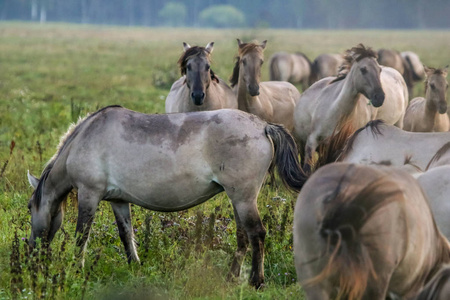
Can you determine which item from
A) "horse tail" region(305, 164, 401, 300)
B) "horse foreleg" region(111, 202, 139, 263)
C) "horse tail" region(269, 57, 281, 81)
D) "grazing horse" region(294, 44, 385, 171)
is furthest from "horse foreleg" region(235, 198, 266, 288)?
"horse tail" region(269, 57, 281, 81)

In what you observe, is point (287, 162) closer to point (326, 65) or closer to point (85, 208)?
point (85, 208)

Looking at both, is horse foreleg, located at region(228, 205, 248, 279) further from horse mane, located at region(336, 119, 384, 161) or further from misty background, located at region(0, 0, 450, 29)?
misty background, located at region(0, 0, 450, 29)

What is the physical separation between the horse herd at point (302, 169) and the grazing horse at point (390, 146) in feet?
0.04

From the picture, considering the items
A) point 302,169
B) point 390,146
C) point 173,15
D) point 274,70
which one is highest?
point 390,146

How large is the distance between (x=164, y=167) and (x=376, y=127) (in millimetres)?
2168

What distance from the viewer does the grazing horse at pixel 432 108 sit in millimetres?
9930

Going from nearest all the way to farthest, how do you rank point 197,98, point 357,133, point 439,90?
point 357,133, point 197,98, point 439,90

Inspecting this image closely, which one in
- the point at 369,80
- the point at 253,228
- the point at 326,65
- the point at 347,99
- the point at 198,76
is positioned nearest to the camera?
the point at 253,228

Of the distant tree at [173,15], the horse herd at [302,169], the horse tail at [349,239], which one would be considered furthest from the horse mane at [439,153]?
the distant tree at [173,15]

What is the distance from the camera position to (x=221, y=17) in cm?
13975

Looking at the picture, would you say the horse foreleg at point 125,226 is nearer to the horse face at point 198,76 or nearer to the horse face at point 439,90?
the horse face at point 198,76

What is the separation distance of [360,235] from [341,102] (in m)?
6.00

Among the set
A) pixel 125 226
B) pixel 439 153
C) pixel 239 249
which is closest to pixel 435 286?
pixel 239 249

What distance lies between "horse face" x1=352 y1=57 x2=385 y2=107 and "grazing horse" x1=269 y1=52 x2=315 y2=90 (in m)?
12.7
